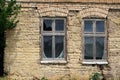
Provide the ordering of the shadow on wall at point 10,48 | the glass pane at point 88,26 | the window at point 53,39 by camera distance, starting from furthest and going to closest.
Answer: the glass pane at point 88,26, the window at point 53,39, the shadow on wall at point 10,48

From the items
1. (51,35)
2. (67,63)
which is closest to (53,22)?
(51,35)

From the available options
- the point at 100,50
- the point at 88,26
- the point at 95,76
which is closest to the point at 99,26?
the point at 88,26

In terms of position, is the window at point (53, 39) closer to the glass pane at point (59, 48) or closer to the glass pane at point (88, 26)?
the glass pane at point (59, 48)

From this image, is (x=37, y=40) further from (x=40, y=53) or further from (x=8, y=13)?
(x=8, y=13)

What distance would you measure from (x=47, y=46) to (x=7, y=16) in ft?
6.24

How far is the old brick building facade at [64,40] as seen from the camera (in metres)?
14.5

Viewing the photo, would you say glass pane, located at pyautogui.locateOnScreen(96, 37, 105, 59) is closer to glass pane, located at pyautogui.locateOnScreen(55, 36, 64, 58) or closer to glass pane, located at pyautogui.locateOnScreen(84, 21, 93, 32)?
glass pane, located at pyautogui.locateOnScreen(84, 21, 93, 32)

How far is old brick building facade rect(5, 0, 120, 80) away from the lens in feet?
47.5

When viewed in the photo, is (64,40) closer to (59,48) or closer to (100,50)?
(59,48)

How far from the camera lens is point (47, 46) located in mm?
14711

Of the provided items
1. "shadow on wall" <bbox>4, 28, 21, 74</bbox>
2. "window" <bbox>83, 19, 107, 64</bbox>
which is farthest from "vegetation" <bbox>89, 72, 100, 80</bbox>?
"shadow on wall" <bbox>4, 28, 21, 74</bbox>

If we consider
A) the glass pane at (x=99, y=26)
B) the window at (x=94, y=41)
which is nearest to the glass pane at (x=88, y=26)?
the window at (x=94, y=41)

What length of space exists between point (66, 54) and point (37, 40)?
1.19 meters

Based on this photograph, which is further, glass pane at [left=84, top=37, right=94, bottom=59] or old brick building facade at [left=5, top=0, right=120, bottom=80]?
glass pane at [left=84, top=37, right=94, bottom=59]
